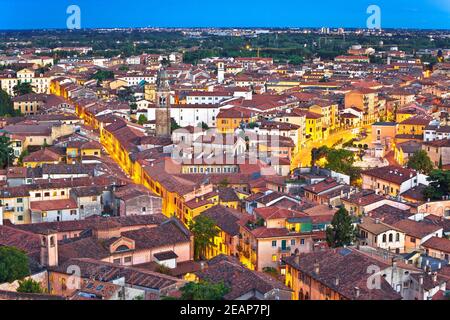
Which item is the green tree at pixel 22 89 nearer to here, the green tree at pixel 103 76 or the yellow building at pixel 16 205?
the green tree at pixel 103 76

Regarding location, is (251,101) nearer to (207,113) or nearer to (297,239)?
(207,113)

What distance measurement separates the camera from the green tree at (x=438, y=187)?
37.6 ft

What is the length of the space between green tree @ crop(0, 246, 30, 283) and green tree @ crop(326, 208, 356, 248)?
3.51m

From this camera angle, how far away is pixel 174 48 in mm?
52500

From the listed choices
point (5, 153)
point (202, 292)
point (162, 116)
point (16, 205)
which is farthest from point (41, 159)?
point (202, 292)

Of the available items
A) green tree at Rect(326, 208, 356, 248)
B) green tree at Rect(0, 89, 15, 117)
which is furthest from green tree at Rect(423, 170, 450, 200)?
green tree at Rect(0, 89, 15, 117)

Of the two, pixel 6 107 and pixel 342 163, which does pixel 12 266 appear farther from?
pixel 6 107

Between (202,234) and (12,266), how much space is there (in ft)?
8.95

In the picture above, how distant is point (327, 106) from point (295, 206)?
36.8ft

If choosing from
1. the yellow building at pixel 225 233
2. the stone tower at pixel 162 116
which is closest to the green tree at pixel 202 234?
the yellow building at pixel 225 233

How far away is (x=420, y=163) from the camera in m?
14.5

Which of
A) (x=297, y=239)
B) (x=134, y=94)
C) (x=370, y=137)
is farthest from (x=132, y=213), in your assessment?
(x=134, y=94)

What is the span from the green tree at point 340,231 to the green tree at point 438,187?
3.17 meters

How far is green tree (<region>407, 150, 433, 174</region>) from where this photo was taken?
14.4 meters
